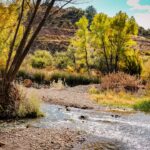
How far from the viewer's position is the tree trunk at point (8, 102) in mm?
20156

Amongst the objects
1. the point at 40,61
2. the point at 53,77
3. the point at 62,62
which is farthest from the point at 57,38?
the point at 53,77

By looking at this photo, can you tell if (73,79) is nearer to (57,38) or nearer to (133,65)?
(133,65)

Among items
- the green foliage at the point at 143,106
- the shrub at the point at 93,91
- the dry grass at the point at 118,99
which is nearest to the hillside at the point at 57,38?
the shrub at the point at 93,91

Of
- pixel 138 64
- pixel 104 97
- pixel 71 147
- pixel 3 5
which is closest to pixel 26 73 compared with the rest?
pixel 138 64

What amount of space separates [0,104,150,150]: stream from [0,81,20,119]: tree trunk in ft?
2.83

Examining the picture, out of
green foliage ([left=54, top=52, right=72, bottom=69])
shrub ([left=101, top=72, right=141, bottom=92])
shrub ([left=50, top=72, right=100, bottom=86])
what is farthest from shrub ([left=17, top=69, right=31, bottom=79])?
green foliage ([left=54, top=52, right=72, bottom=69])

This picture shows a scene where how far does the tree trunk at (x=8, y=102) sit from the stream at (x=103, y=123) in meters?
0.86

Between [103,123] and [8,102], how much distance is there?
4.63m

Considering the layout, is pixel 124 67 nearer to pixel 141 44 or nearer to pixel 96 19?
pixel 96 19

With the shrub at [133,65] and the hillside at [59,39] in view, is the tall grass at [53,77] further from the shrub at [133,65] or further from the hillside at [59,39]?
the hillside at [59,39]

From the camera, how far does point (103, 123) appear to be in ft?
67.6

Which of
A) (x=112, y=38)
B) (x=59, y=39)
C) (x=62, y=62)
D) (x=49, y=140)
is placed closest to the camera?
(x=49, y=140)

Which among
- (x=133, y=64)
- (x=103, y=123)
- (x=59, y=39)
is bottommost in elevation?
(x=103, y=123)

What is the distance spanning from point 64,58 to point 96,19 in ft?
49.5
